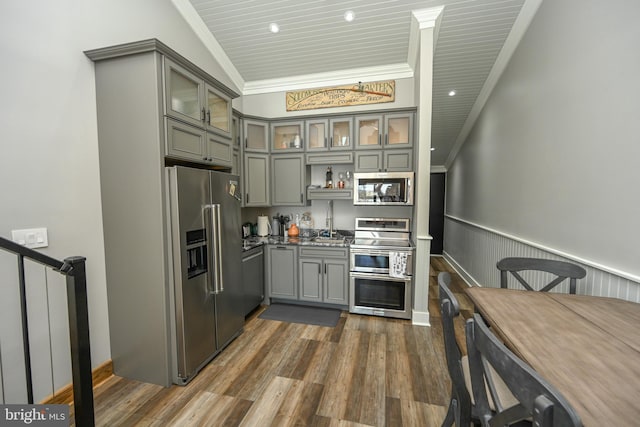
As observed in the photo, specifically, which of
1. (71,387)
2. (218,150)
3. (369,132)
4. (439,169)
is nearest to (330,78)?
(369,132)

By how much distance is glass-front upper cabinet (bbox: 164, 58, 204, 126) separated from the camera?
188 centimetres

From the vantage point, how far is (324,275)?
10.6ft

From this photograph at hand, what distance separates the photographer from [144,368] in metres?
1.98

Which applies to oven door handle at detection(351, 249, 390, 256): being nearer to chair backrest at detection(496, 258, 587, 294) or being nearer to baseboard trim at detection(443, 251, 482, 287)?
chair backrest at detection(496, 258, 587, 294)

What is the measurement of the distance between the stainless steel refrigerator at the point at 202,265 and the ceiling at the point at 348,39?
1940 millimetres

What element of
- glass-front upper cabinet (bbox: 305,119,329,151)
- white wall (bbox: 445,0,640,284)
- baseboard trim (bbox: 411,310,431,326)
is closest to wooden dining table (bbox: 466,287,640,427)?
white wall (bbox: 445,0,640,284)

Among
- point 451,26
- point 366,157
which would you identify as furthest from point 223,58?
point 451,26

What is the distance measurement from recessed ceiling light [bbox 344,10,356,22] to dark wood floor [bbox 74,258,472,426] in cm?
346

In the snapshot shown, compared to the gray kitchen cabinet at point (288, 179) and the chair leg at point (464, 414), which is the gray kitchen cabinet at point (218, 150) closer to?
the gray kitchen cabinet at point (288, 179)

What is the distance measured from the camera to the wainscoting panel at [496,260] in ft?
5.00

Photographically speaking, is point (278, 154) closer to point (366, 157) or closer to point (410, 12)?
point (366, 157)

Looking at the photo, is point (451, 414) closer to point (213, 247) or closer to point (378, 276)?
point (378, 276)

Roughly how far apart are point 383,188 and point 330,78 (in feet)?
5.90

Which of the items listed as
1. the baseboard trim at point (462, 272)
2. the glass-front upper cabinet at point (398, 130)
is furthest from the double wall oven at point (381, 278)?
the baseboard trim at point (462, 272)
